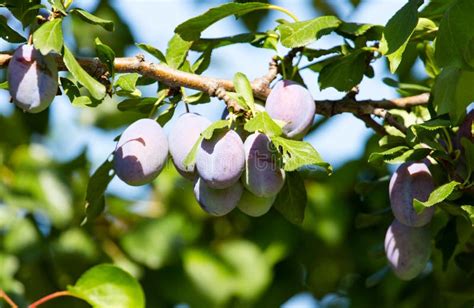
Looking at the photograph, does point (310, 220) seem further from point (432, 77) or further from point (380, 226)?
point (432, 77)

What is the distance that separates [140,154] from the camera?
1.17 m

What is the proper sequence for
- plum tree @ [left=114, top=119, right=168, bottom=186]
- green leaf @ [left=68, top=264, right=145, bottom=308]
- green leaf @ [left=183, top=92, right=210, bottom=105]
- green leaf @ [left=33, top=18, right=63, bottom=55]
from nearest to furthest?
1. green leaf @ [left=33, top=18, right=63, bottom=55]
2. plum tree @ [left=114, top=119, right=168, bottom=186]
3. green leaf @ [left=183, top=92, right=210, bottom=105]
4. green leaf @ [left=68, top=264, right=145, bottom=308]

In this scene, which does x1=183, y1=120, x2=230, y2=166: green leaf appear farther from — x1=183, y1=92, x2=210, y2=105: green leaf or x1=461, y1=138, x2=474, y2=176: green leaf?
x1=461, y1=138, x2=474, y2=176: green leaf

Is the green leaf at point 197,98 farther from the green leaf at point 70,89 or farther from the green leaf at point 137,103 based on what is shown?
the green leaf at point 70,89

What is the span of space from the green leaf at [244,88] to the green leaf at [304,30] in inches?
3.8

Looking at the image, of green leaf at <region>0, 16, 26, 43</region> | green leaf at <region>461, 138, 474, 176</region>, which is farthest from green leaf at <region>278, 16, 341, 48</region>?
green leaf at <region>0, 16, 26, 43</region>

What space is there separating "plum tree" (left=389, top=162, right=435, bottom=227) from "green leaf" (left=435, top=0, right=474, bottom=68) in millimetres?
143

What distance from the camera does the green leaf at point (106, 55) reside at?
44.9 inches

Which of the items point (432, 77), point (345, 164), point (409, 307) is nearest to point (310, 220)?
point (345, 164)

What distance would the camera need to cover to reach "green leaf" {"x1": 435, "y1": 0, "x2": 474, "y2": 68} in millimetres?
1146

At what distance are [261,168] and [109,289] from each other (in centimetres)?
39

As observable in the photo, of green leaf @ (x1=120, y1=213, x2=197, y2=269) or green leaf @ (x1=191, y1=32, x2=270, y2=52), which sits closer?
green leaf @ (x1=191, y1=32, x2=270, y2=52)

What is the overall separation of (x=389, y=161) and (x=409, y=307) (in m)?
0.59

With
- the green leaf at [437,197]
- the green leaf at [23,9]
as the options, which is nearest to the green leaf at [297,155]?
the green leaf at [437,197]
